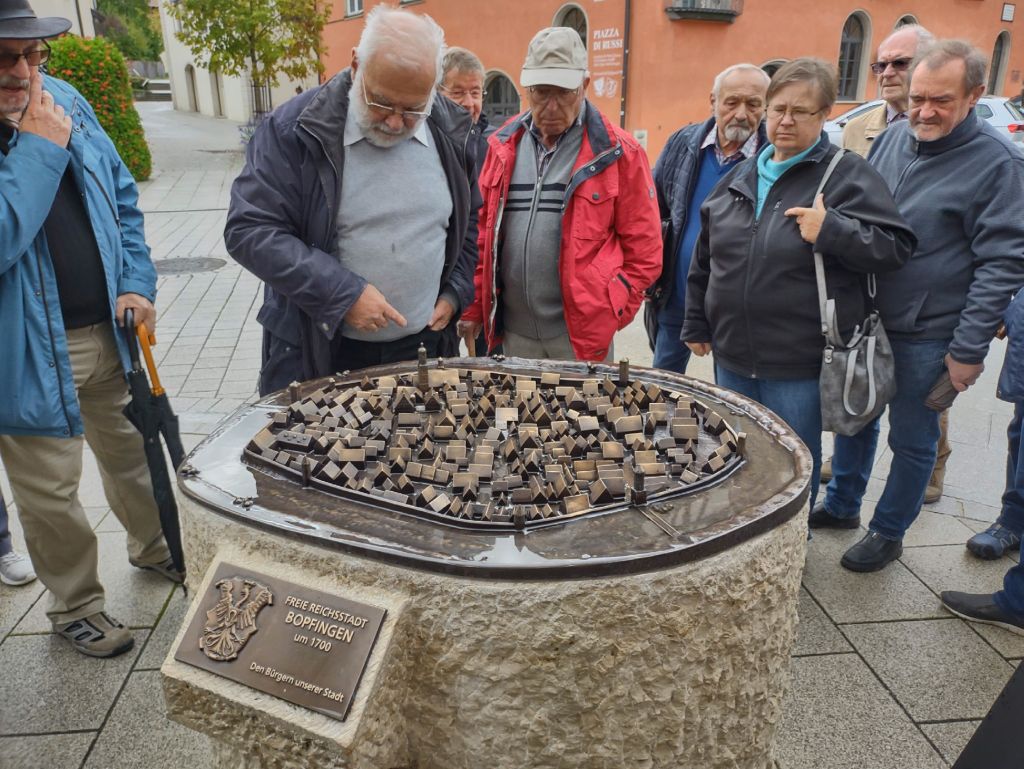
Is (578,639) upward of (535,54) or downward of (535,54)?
downward

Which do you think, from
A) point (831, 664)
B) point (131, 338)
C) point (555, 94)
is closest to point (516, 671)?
point (831, 664)

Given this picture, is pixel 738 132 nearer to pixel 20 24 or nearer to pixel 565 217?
pixel 565 217

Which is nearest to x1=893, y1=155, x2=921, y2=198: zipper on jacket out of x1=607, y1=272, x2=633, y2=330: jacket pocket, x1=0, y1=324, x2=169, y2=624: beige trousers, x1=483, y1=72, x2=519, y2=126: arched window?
x1=607, y1=272, x2=633, y2=330: jacket pocket

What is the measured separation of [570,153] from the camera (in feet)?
10.2

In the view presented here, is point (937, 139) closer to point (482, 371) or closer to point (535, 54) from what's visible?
point (535, 54)

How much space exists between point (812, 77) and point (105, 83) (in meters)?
11.4

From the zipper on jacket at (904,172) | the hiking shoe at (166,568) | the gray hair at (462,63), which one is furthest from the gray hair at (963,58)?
the hiking shoe at (166,568)

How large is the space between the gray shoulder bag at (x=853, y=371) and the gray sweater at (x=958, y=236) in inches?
6.4

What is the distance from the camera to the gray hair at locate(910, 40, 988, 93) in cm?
267

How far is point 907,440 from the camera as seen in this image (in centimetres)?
302

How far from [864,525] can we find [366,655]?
271 cm

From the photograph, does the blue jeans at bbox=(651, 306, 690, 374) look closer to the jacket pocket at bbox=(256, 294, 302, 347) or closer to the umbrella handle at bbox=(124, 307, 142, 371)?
the jacket pocket at bbox=(256, 294, 302, 347)

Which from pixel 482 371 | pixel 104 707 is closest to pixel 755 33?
pixel 482 371

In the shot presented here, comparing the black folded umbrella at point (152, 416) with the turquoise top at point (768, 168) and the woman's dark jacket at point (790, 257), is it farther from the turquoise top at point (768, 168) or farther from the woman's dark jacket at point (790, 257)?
the turquoise top at point (768, 168)
